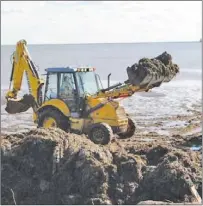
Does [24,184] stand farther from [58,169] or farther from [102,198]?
[102,198]

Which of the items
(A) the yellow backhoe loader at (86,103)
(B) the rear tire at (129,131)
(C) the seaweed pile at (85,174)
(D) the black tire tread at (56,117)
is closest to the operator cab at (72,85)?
(A) the yellow backhoe loader at (86,103)

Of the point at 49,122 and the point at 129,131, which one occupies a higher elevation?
the point at 49,122

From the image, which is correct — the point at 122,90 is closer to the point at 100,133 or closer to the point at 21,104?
the point at 100,133

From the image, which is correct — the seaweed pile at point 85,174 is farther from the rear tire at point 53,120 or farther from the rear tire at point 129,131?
the rear tire at point 129,131

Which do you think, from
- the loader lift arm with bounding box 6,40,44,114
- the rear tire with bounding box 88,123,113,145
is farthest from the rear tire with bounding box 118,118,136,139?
the loader lift arm with bounding box 6,40,44,114

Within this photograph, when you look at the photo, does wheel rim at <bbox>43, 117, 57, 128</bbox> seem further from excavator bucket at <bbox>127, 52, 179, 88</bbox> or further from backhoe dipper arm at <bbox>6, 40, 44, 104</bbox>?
excavator bucket at <bbox>127, 52, 179, 88</bbox>

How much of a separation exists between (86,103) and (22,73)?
219cm

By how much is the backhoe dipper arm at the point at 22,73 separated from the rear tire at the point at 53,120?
76 centimetres

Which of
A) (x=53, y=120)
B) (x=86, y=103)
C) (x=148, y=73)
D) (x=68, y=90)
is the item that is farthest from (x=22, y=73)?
(x=148, y=73)

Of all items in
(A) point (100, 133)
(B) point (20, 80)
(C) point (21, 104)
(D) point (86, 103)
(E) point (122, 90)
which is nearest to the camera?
(A) point (100, 133)

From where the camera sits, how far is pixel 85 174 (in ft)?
26.8

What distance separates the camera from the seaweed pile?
7.86m

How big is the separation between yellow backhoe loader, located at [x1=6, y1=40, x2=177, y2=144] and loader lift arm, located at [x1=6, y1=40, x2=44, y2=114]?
42 cm

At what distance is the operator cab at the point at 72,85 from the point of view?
447 inches
